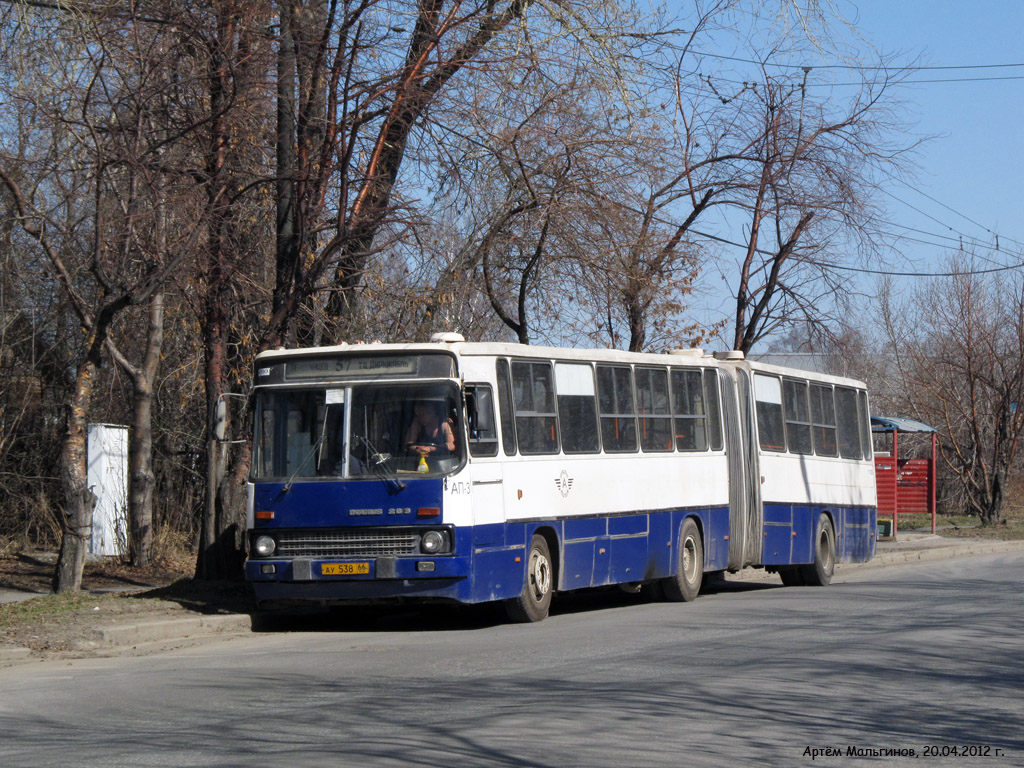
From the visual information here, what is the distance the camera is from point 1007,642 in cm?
1183

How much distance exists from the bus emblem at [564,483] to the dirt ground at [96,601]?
3780 mm

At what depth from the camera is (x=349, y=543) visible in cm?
1363

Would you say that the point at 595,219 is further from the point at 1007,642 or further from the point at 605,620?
the point at 1007,642

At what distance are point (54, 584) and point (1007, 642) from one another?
10.5m

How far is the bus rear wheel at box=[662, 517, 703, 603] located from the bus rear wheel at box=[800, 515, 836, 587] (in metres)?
3.47

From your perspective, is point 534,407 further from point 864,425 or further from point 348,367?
point 864,425

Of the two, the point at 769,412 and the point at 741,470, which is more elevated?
the point at 769,412

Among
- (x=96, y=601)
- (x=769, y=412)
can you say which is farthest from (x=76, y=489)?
(x=769, y=412)

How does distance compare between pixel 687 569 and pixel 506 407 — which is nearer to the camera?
pixel 506 407

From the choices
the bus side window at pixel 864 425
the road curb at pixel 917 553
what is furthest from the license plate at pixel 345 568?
the bus side window at pixel 864 425

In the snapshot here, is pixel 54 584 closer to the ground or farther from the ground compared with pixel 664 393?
closer to the ground

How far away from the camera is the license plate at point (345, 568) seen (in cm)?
1349

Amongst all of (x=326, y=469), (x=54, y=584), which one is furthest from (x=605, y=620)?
(x=54, y=584)

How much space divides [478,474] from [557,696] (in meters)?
5.04
